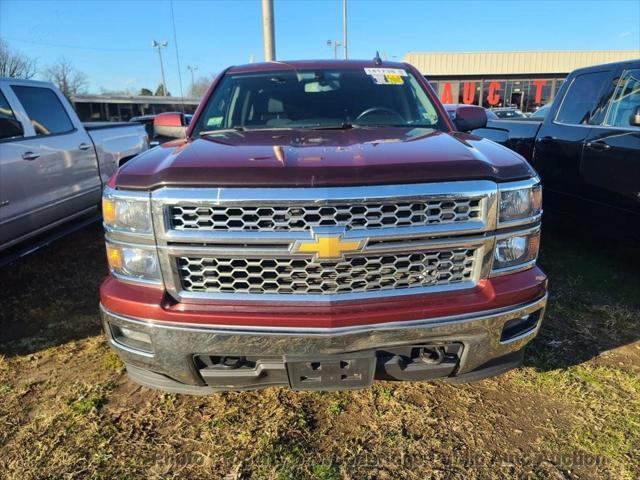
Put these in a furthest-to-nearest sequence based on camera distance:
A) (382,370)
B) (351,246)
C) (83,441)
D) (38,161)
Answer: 1. (38,161)
2. (83,441)
3. (382,370)
4. (351,246)

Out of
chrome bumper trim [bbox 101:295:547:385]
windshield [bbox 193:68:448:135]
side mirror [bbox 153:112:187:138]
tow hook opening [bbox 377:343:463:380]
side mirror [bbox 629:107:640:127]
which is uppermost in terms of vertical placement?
windshield [bbox 193:68:448:135]

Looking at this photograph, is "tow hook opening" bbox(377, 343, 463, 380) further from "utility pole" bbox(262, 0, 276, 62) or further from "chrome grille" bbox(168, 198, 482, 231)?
"utility pole" bbox(262, 0, 276, 62)

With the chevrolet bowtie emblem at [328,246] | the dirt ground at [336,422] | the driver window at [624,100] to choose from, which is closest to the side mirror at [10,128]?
the dirt ground at [336,422]

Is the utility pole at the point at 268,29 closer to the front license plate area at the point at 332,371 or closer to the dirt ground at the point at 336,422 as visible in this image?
the dirt ground at the point at 336,422

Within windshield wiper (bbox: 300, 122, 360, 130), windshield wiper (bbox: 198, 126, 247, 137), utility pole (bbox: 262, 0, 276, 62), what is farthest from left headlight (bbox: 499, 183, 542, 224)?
utility pole (bbox: 262, 0, 276, 62)

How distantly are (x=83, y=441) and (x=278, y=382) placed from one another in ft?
3.63

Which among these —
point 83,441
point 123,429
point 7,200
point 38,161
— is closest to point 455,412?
point 123,429

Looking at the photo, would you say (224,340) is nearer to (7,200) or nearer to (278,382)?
(278,382)

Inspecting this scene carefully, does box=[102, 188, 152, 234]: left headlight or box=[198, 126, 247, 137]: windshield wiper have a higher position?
box=[198, 126, 247, 137]: windshield wiper

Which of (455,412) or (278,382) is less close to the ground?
(278,382)

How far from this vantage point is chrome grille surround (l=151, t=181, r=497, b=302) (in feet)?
6.48

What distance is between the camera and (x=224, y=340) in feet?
6.63

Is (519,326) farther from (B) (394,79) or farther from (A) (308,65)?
(A) (308,65)

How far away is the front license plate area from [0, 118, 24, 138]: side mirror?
352 cm
